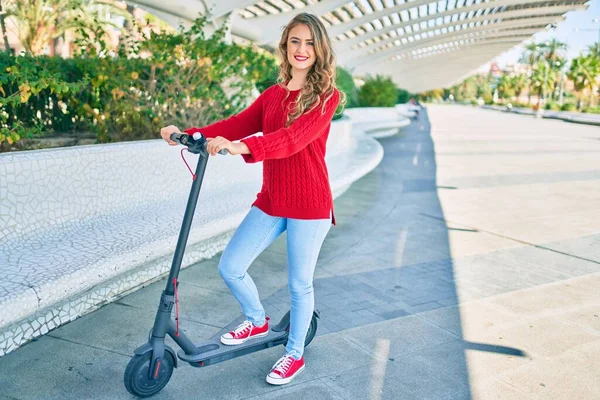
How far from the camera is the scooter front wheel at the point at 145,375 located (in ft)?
9.18

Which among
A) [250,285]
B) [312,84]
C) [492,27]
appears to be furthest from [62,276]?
[492,27]

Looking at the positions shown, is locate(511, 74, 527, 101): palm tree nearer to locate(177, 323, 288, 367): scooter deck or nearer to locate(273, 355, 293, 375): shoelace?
locate(177, 323, 288, 367): scooter deck

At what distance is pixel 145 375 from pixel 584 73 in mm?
76496

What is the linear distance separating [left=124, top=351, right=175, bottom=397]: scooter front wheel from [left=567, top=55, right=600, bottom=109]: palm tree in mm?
74439

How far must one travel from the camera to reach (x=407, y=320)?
409cm

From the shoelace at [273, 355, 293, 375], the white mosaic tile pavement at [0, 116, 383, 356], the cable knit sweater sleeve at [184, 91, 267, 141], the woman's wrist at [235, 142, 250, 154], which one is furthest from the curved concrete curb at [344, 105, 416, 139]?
the woman's wrist at [235, 142, 250, 154]

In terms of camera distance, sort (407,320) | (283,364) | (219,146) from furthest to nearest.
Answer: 1. (407,320)
2. (283,364)
3. (219,146)

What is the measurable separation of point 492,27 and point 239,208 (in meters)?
44.2

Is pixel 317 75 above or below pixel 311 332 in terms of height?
above

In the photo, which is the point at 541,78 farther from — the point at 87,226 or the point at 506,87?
the point at 87,226

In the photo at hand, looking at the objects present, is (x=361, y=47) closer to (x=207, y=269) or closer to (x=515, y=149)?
(x=515, y=149)

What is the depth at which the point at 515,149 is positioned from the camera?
17453mm

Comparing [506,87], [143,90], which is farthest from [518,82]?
[143,90]

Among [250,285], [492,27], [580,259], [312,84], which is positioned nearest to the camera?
[312,84]
